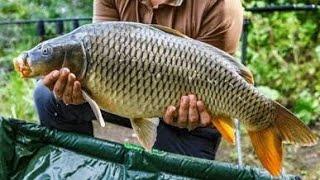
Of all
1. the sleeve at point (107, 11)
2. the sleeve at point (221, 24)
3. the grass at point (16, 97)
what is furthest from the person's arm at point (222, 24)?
the grass at point (16, 97)

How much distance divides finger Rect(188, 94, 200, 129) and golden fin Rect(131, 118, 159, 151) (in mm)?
99

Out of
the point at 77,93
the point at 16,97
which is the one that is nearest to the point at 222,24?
the point at 77,93

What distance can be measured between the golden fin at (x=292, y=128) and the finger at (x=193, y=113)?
203mm

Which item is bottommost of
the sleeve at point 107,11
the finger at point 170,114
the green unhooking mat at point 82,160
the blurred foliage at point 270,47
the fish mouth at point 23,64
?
the blurred foliage at point 270,47

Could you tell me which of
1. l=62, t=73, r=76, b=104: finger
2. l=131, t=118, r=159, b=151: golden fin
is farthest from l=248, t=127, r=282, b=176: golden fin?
l=62, t=73, r=76, b=104: finger

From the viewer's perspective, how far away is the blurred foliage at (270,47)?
404 cm

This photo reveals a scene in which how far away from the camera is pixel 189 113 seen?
6.81ft

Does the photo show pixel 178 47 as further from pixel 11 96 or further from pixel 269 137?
pixel 11 96

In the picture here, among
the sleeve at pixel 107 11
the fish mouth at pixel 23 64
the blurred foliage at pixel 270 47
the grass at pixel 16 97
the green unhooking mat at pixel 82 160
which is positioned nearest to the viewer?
the fish mouth at pixel 23 64

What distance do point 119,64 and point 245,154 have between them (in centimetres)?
167

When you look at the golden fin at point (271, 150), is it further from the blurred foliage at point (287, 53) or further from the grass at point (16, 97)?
the blurred foliage at point (287, 53)

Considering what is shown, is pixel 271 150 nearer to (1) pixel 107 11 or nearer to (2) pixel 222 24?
(2) pixel 222 24

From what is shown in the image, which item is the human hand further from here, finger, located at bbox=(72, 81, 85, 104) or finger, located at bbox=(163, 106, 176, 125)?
finger, located at bbox=(72, 81, 85, 104)

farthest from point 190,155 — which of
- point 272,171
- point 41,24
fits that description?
point 41,24
